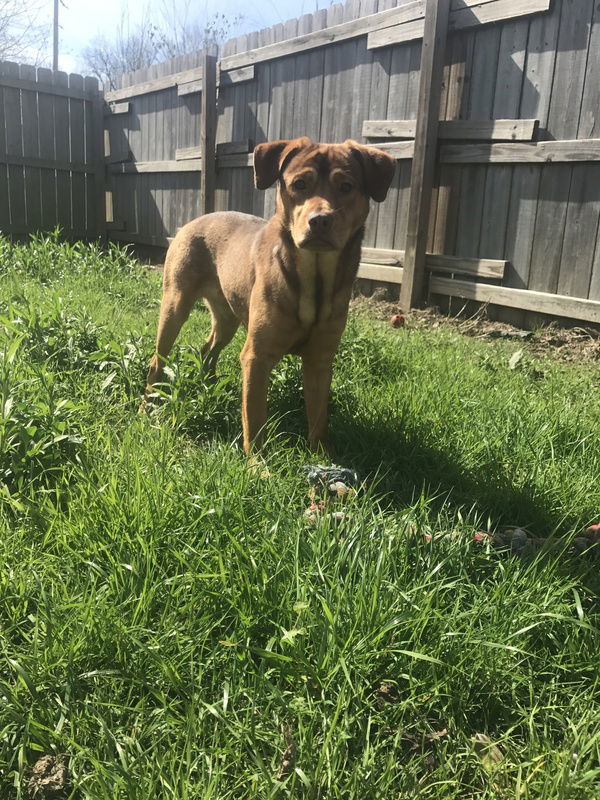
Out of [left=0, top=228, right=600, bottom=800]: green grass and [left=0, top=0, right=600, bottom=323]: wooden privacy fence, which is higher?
[left=0, top=0, right=600, bottom=323]: wooden privacy fence

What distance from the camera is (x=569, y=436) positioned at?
312cm

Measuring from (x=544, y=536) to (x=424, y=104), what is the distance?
4968 millimetres

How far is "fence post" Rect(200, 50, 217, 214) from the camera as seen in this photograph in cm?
893

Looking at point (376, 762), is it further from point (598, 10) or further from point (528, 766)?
point (598, 10)

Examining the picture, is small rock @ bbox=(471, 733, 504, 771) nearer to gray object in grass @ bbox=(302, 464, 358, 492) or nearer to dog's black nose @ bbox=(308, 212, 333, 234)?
gray object in grass @ bbox=(302, 464, 358, 492)

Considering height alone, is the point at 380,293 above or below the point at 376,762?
above

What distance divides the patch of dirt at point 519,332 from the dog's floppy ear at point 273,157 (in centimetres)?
299

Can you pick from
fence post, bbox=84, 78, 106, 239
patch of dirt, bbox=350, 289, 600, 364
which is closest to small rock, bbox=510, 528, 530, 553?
patch of dirt, bbox=350, 289, 600, 364

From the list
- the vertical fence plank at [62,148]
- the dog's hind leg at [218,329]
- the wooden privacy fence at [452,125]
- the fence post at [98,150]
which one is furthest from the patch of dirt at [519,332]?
the vertical fence plank at [62,148]

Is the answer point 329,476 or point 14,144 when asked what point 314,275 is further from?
point 14,144

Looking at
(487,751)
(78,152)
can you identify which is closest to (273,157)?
(487,751)

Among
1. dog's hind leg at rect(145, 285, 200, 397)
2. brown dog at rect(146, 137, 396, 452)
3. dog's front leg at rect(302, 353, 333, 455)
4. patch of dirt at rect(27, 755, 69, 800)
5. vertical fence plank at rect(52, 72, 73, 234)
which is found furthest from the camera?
vertical fence plank at rect(52, 72, 73, 234)

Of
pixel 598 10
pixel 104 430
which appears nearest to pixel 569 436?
pixel 104 430

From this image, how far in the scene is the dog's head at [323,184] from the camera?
8.89 feet
